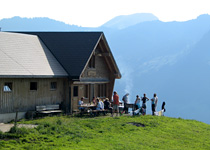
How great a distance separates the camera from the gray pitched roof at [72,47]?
33344 mm

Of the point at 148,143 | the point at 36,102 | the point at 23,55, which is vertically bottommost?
the point at 148,143

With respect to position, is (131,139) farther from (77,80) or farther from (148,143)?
(77,80)

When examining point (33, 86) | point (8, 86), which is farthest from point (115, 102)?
point (8, 86)

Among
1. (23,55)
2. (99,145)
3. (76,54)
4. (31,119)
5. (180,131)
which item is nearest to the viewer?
(99,145)

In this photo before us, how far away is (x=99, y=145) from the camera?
64.8 ft

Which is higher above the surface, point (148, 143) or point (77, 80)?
point (77, 80)

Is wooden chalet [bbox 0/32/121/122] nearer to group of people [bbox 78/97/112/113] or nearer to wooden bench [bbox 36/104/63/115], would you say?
wooden bench [bbox 36/104/63/115]

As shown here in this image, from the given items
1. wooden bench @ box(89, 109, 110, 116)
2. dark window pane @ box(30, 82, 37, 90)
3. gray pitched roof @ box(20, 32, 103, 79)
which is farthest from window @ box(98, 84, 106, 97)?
dark window pane @ box(30, 82, 37, 90)

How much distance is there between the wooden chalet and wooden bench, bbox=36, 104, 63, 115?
367mm

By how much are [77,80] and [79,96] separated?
2787mm

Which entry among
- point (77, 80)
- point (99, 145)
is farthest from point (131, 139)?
point (77, 80)

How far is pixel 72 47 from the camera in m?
35.6

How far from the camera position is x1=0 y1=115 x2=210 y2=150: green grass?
1900 centimetres

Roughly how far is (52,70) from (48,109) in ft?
10.2
